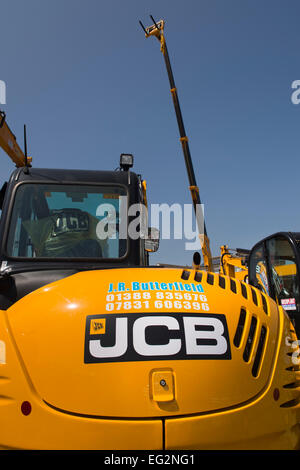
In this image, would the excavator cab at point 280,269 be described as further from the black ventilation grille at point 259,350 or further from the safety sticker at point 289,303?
the black ventilation grille at point 259,350

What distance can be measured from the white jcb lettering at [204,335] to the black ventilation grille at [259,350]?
0.65 ft

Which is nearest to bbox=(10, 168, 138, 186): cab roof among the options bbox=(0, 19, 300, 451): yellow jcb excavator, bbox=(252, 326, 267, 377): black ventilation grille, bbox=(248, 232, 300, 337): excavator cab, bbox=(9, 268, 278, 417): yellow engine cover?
bbox=(0, 19, 300, 451): yellow jcb excavator

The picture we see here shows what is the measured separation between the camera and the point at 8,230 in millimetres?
2736

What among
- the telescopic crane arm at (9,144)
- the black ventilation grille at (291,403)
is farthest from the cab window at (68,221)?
the telescopic crane arm at (9,144)

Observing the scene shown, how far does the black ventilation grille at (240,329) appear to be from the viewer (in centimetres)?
171

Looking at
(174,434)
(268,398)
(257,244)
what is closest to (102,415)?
(174,434)

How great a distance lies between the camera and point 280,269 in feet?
16.8

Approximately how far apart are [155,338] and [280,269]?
4012mm

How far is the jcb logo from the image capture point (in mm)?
1594

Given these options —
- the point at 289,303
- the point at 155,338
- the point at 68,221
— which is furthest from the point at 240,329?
the point at 289,303

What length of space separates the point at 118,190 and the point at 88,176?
0.31m

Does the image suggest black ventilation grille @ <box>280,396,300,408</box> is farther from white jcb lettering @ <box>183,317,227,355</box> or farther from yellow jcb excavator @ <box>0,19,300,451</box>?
white jcb lettering @ <box>183,317,227,355</box>

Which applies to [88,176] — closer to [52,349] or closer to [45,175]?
[45,175]

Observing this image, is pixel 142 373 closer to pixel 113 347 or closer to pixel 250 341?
pixel 113 347
